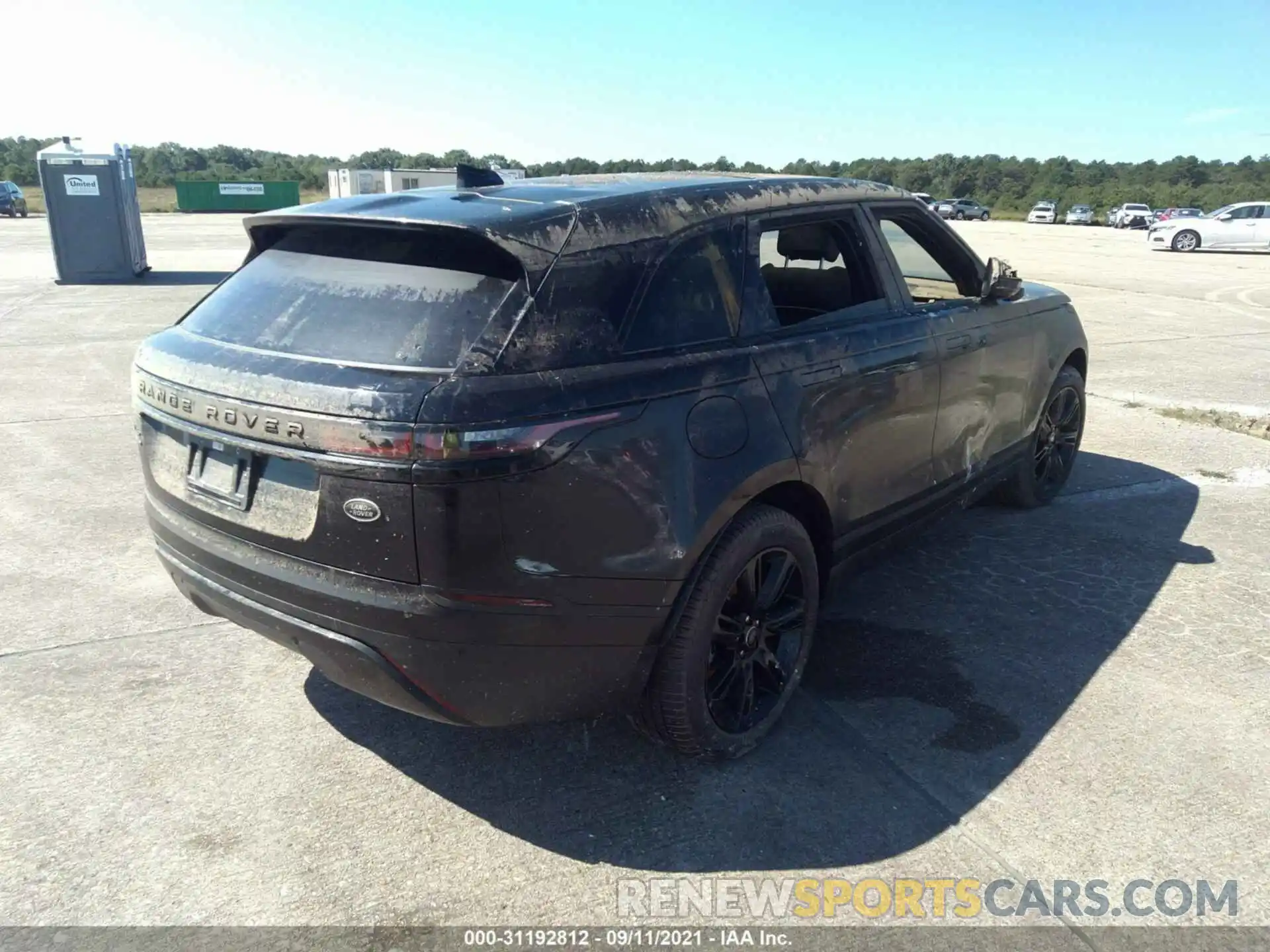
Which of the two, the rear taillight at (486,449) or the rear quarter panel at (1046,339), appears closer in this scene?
the rear taillight at (486,449)

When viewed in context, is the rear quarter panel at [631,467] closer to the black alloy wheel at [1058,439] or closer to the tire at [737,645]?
the tire at [737,645]

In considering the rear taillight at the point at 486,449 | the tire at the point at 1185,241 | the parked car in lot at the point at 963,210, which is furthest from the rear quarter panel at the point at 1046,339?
the parked car in lot at the point at 963,210

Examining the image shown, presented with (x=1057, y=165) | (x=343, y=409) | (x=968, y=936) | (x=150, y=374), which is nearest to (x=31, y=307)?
(x=150, y=374)

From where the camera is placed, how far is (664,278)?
275cm

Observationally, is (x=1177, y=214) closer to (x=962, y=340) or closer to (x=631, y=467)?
(x=962, y=340)

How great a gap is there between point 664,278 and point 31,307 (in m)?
14.0

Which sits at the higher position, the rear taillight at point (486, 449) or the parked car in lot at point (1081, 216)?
Result: the rear taillight at point (486, 449)

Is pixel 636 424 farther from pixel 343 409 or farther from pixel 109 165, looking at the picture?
pixel 109 165

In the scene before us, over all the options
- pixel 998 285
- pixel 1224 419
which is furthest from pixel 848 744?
pixel 1224 419

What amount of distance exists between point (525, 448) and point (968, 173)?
9171 cm

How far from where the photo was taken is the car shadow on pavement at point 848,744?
2.68m

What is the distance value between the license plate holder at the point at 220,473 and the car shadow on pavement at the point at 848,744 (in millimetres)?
1001

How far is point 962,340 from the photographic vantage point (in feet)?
13.3

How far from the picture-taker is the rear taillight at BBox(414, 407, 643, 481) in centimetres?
222
